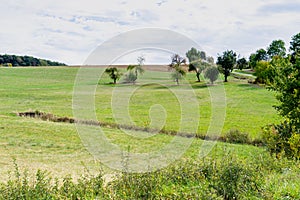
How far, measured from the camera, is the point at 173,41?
673 centimetres

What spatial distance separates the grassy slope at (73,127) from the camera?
13757mm

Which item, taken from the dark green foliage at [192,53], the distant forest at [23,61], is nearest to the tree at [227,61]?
the distant forest at [23,61]

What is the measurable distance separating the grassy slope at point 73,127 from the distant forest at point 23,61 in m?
24.9

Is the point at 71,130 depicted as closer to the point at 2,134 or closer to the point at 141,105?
the point at 2,134

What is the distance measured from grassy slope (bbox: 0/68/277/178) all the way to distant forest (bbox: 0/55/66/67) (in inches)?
981

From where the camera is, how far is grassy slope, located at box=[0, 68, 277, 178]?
13757mm

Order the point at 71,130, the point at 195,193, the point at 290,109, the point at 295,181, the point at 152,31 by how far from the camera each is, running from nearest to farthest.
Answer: the point at 195,193 < the point at 295,181 < the point at 152,31 < the point at 290,109 < the point at 71,130

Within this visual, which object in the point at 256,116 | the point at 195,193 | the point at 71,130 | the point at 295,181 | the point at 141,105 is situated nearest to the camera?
the point at 195,193

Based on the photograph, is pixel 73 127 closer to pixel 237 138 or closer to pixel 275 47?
pixel 237 138

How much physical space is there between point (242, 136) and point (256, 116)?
41.8ft

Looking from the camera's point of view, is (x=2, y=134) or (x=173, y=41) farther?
(x=2, y=134)

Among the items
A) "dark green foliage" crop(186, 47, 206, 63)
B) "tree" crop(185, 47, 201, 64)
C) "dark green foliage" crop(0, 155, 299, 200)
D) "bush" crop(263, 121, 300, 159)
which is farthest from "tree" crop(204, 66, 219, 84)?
"dark green foliage" crop(0, 155, 299, 200)

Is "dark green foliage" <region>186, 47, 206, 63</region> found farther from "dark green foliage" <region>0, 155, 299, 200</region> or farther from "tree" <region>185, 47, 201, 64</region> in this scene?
"dark green foliage" <region>0, 155, 299, 200</region>

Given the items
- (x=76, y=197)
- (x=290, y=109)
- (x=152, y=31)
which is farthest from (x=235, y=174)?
(x=290, y=109)
